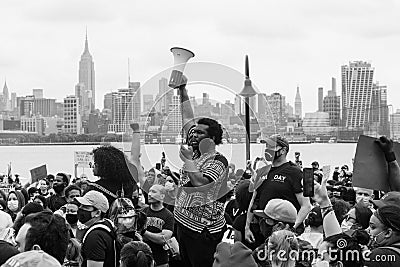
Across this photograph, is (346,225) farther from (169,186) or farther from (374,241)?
(169,186)

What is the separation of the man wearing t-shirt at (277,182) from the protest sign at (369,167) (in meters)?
0.55

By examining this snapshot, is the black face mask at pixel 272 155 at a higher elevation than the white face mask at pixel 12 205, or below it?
higher

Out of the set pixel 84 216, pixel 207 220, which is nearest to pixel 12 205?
pixel 84 216

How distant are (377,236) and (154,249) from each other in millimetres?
2468

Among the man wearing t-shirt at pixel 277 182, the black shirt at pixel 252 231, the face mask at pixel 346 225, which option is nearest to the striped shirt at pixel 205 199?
the black shirt at pixel 252 231

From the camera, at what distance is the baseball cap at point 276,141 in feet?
19.2

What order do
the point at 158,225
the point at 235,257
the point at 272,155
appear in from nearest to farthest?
the point at 235,257
the point at 272,155
the point at 158,225

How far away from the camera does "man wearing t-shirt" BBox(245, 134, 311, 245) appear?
5.75m

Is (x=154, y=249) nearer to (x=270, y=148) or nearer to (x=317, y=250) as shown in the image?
(x=270, y=148)

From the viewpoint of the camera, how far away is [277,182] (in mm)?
5867

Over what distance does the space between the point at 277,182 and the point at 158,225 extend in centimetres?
116

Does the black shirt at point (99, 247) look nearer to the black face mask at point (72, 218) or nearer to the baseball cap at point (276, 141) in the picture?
the black face mask at point (72, 218)

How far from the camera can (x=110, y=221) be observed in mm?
4809

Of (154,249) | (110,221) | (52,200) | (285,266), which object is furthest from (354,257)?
(52,200)
